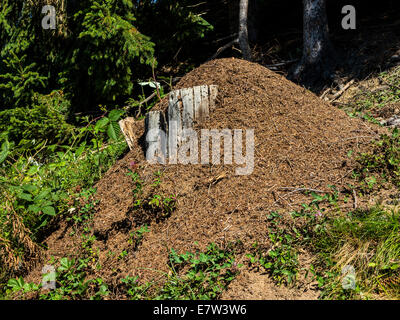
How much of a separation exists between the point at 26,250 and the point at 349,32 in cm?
707

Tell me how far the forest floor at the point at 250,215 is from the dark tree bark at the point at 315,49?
201cm

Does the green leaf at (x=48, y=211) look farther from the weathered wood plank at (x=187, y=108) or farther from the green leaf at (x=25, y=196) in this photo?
the weathered wood plank at (x=187, y=108)

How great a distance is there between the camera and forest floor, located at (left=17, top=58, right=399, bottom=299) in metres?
2.56

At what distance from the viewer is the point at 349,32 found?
6668 millimetres

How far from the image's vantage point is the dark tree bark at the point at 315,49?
5.91m

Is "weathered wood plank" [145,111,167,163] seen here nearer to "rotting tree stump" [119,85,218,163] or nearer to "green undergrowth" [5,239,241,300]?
"rotting tree stump" [119,85,218,163]

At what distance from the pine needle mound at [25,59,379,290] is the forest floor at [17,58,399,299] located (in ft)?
0.04

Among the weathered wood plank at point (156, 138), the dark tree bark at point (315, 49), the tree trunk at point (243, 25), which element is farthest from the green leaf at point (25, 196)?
the dark tree bark at point (315, 49)

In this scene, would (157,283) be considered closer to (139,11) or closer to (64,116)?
(64,116)

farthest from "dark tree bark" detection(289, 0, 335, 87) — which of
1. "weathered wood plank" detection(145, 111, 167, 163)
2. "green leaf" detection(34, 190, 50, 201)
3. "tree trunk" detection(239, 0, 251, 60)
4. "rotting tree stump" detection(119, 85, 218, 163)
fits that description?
"green leaf" detection(34, 190, 50, 201)

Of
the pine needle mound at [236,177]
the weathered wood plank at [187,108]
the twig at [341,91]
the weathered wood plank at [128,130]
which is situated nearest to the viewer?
the pine needle mound at [236,177]

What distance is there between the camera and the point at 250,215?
310 cm

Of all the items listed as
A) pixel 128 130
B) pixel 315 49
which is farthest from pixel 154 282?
pixel 315 49

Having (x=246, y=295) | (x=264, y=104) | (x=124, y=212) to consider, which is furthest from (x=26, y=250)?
(x=264, y=104)
